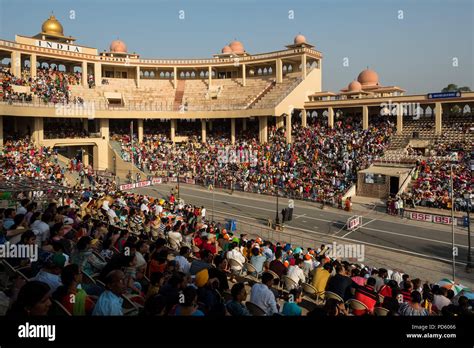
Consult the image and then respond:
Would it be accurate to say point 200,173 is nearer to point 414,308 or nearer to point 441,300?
point 441,300

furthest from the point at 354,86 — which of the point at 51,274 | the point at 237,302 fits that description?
the point at 51,274

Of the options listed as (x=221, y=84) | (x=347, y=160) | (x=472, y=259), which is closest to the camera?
(x=472, y=259)

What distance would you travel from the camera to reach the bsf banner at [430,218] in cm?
2400

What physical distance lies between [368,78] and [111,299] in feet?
200

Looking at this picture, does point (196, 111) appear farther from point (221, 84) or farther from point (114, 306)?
point (114, 306)

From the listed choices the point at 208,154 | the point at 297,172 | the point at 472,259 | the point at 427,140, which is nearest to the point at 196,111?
the point at 208,154

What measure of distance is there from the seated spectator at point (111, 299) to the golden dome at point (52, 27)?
183 ft

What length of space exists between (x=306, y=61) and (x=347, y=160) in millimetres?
20821

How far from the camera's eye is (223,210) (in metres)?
29.7

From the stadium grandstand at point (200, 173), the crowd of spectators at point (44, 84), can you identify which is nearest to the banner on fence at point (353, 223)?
the stadium grandstand at point (200, 173)

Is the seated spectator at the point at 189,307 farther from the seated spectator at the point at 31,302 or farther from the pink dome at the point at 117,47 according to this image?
the pink dome at the point at 117,47

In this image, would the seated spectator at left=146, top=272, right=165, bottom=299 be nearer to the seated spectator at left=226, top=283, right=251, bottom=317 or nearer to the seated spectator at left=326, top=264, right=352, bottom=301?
the seated spectator at left=226, top=283, right=251, bottom=317

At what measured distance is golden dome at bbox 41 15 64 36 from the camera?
52062 millimetres

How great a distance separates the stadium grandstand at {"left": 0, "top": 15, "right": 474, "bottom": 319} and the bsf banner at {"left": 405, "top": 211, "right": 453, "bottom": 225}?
119 cm
